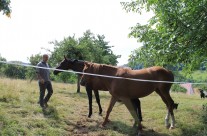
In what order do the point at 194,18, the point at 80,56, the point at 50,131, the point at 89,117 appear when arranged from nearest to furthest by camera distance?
the point at 50,131, the point at 194,18, the point at 89,117, the point at 80,56

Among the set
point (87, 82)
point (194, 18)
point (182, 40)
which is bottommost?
point (87, 82)

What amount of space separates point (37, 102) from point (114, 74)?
2.97 meters

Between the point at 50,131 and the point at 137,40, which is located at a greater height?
the point at 137,40

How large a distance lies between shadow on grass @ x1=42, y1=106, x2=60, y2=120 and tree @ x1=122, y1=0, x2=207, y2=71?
380 centimetres

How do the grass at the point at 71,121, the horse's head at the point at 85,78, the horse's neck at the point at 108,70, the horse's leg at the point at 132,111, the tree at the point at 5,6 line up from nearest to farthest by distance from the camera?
the grass at the point at 71,121 < the horse's leg at the point at 132,111 < the horse's neck at the point at 108,70 < the horse's head at the point at 85,78 < the tree at the point at 5,6

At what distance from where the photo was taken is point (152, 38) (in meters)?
9.30

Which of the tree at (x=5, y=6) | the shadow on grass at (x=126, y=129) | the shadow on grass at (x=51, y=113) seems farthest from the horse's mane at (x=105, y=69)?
the tree at (x=5, y=6)

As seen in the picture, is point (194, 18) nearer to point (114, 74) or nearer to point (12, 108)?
point (114, 74)

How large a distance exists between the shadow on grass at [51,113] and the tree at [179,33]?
149 inches

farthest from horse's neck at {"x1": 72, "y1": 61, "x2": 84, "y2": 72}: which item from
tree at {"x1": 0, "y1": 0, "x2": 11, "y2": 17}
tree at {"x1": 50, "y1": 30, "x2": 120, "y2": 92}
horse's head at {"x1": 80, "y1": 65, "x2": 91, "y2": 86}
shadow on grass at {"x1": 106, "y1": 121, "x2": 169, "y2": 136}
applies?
tree at {"x1": 50, "y1": 30, "x2": 120, "y2": 92}

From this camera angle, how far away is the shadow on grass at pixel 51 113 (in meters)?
7.84

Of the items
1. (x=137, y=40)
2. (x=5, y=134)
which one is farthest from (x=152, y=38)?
(x=5, y=134)

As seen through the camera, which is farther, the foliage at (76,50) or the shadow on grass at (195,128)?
the foliage at (76,50)

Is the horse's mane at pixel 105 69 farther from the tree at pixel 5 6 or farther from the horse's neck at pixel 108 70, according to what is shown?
the tree at pixel 5 6
